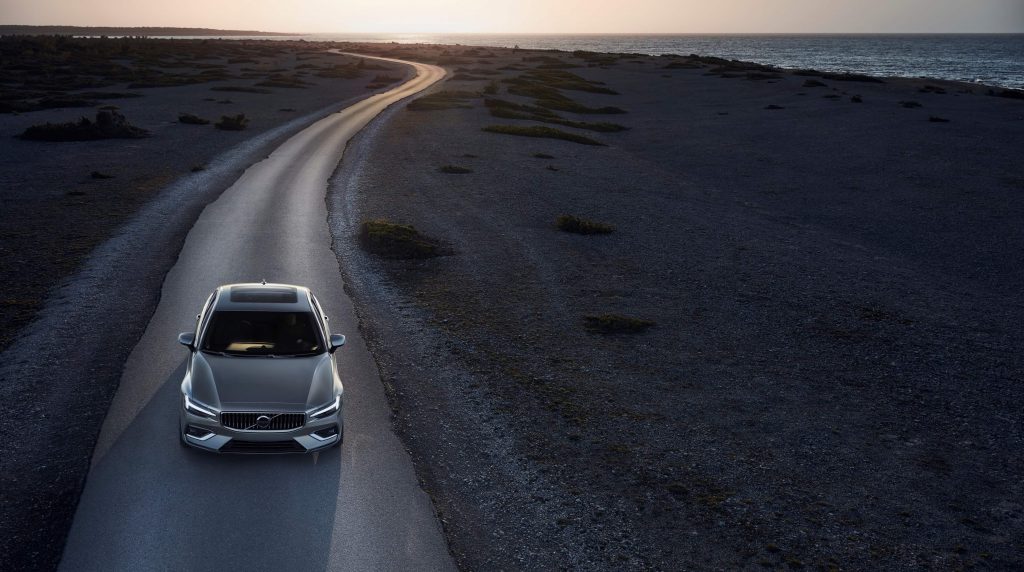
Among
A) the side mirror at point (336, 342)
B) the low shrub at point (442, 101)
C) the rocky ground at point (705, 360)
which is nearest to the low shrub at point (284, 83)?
the low shrub at point (442, 101)

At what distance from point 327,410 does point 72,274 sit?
12271 mm

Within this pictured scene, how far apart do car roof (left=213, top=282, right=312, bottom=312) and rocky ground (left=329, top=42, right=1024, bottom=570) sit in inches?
91.8

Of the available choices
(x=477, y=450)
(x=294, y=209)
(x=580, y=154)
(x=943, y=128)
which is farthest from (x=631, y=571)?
(x=943, y=128)

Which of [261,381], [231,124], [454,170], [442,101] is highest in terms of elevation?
[442,101]

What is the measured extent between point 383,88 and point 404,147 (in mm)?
45035

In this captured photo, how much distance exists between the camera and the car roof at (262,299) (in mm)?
11602

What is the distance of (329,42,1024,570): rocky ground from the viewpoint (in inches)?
379

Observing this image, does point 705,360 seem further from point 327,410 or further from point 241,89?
point 241,89

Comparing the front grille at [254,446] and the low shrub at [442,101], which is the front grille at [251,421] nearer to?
the front grille at [254,446]

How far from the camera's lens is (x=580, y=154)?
42.5 m

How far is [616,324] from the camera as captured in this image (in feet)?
54.4

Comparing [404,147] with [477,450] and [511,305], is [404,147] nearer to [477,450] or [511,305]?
[511,305]

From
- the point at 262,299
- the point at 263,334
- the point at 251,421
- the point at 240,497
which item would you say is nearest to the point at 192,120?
the point at 262,299

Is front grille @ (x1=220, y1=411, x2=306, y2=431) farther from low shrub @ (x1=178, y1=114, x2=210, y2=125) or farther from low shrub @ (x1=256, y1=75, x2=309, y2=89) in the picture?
low shrub @ (x1=256, y1=75, x2=309, y2=89)
